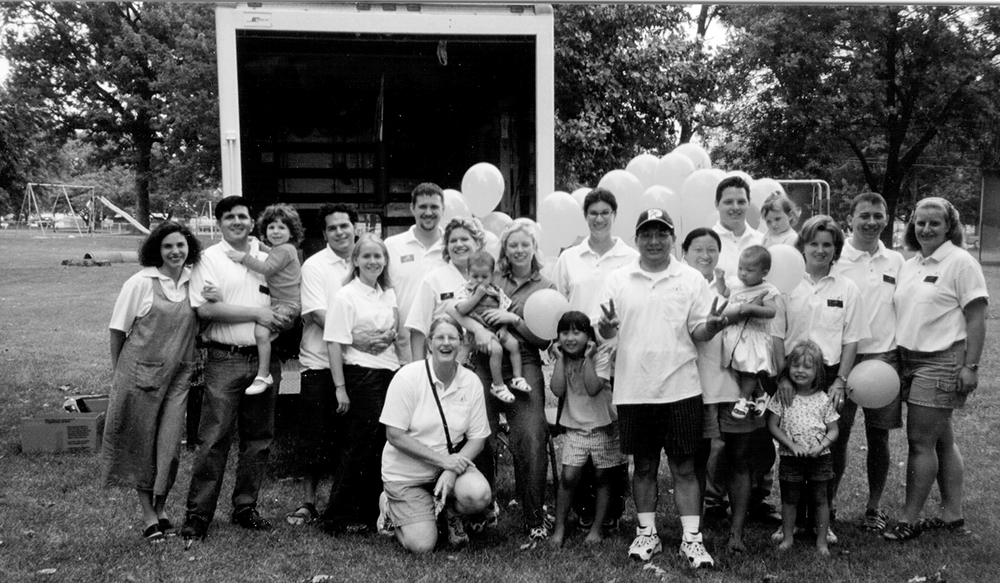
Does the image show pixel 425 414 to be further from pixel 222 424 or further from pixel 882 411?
pixel 882 411

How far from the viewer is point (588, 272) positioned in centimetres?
421

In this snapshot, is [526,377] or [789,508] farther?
[526,377]

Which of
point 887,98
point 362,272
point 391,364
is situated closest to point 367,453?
point 391,364

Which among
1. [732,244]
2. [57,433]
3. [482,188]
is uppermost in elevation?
[482,188]

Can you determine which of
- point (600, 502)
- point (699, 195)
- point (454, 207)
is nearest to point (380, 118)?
point (454, 207)

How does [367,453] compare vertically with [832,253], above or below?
below

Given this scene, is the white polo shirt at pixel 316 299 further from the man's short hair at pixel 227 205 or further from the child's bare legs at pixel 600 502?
the child's bare legs at pixel 600 502

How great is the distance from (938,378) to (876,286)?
21.1 inches

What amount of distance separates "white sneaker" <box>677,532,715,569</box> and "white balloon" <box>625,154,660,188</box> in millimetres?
2658

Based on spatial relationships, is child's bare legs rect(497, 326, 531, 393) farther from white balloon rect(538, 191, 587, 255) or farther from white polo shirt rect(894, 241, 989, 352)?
white polo shirt rect(894, 241, 989, 352)

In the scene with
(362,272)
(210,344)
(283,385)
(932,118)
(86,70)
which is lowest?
(283,385)

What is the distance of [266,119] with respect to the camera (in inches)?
327

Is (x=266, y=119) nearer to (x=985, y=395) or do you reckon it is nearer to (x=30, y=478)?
(x=30, y=478)

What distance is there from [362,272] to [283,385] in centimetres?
149
